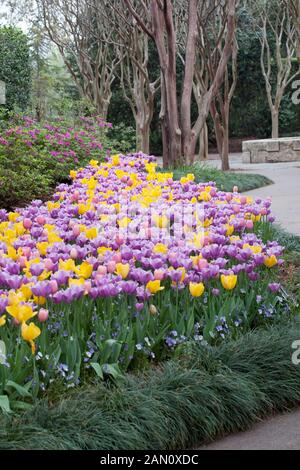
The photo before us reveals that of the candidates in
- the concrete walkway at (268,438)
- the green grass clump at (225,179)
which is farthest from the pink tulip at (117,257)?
the green grass clump at (225,179)

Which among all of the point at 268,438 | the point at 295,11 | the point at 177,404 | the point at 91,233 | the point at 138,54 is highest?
the point at 295,11

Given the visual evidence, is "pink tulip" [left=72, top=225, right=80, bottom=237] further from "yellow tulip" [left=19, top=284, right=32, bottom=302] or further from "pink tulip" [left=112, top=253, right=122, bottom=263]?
"yellow tulip" [left=19, top=284, right=32, bottom=302]

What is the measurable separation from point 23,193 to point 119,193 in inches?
58.5

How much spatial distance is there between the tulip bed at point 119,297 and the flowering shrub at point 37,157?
3.01 meters

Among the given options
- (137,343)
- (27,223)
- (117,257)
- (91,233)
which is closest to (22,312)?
(137,343)

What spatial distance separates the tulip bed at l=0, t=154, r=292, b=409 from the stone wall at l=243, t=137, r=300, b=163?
17773mm

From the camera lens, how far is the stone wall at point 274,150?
22438mm

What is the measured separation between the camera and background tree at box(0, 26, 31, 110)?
674 inches

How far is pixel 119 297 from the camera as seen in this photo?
11.7 ft

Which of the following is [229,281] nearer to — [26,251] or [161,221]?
[26,251]

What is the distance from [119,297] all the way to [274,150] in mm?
19694

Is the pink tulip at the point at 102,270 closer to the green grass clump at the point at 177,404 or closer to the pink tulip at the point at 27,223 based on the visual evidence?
the green grass clump at the point at 177,404

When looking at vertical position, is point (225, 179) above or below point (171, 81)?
below

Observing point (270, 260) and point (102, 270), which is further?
point (270, 260)
